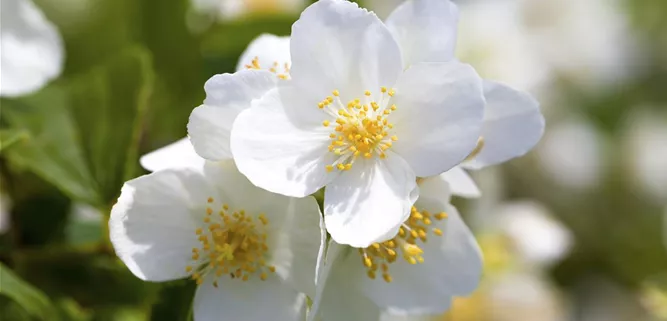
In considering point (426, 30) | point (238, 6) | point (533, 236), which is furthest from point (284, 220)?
point (533, 236)

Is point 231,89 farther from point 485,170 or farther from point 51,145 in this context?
point 485,170

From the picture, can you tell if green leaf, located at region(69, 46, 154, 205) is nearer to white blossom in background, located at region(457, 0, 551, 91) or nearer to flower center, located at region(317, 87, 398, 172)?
flower center, located at region(317, 87, 398, 172)

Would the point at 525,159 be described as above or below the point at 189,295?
below

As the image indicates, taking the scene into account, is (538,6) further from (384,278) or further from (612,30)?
(384,278)

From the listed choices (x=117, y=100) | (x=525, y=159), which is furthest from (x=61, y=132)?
(x=525, y=159)

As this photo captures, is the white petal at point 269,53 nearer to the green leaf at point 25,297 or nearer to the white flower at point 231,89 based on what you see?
the white flower at point 231,89
